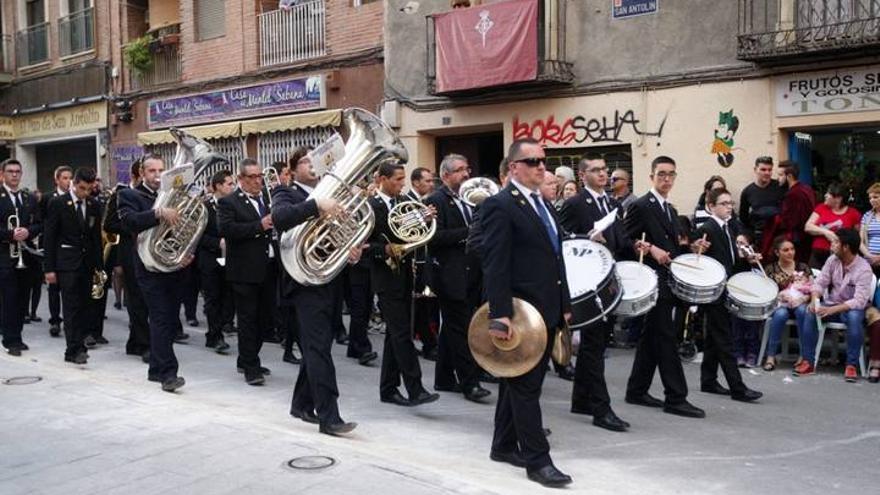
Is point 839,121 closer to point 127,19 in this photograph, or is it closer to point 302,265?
point 302,265

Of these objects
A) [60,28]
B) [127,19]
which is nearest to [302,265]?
[127,19]

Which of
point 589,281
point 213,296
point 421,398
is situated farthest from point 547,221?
point 213,296

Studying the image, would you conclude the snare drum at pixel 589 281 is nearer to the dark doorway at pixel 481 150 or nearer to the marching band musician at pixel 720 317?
the marching band musician at pixel 720 317

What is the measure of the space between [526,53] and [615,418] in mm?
7821

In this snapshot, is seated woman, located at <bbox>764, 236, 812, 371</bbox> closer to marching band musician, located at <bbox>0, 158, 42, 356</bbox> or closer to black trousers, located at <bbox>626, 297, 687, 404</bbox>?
black trousers, located at <bbox>626, 297, 687, 404</bbox>

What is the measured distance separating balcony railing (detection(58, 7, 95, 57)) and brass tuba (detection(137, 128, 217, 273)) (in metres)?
15.8

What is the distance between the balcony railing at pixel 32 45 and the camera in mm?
23812

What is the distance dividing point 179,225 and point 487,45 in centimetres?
716

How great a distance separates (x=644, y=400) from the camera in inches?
302

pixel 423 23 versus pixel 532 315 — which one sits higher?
pixel 423 23

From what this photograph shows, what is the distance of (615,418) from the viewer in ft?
22.4

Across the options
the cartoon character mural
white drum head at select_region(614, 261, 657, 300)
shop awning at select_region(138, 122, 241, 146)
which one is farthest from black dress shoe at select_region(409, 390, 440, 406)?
shop awning at select_region(138, 122, 241, 146)

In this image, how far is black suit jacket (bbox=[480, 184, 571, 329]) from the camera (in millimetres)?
5402

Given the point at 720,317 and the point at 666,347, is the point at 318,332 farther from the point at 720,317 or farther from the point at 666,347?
the point at 720,317
